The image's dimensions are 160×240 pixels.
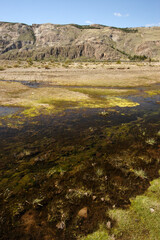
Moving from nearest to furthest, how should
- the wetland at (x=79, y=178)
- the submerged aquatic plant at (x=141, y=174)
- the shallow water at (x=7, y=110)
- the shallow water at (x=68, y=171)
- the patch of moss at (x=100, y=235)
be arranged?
the patch of moss at (x=100, y=235)
the wetland at (x=79, y=178)
the shallow water at (x=68, y=171)
the submerged aquatic plant at (x=141, y=174)
the shallow water at (x=7, y=110)

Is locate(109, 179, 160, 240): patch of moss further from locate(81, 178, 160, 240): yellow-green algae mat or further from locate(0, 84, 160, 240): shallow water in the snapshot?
locate(0, 84, 160, 240): shallow water

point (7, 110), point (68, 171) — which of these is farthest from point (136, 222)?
point (7, 110)

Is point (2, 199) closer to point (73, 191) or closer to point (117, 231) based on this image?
point (73, 191)

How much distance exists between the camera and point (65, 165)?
7.50 metres

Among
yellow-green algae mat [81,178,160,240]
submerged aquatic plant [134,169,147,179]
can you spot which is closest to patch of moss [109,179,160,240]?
yellow-green algae mat [81,178,160,240]

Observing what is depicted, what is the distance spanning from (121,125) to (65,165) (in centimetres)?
713

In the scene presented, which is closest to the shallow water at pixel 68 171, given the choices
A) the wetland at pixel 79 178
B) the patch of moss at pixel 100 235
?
the wetland at pixel 79 178

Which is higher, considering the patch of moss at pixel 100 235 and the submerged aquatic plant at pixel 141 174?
the submerged aquatic plant at pixel 141 174

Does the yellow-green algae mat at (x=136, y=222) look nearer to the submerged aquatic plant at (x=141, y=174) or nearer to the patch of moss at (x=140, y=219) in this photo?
the patch of moss at (x=140, y=219)

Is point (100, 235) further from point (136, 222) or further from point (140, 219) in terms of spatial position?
point (140, 219)

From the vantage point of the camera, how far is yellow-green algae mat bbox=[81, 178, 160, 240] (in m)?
4.17

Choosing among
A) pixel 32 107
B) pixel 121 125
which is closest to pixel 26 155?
pixel 121 125

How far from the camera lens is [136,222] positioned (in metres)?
4.57

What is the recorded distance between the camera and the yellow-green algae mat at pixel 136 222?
4172 mm
